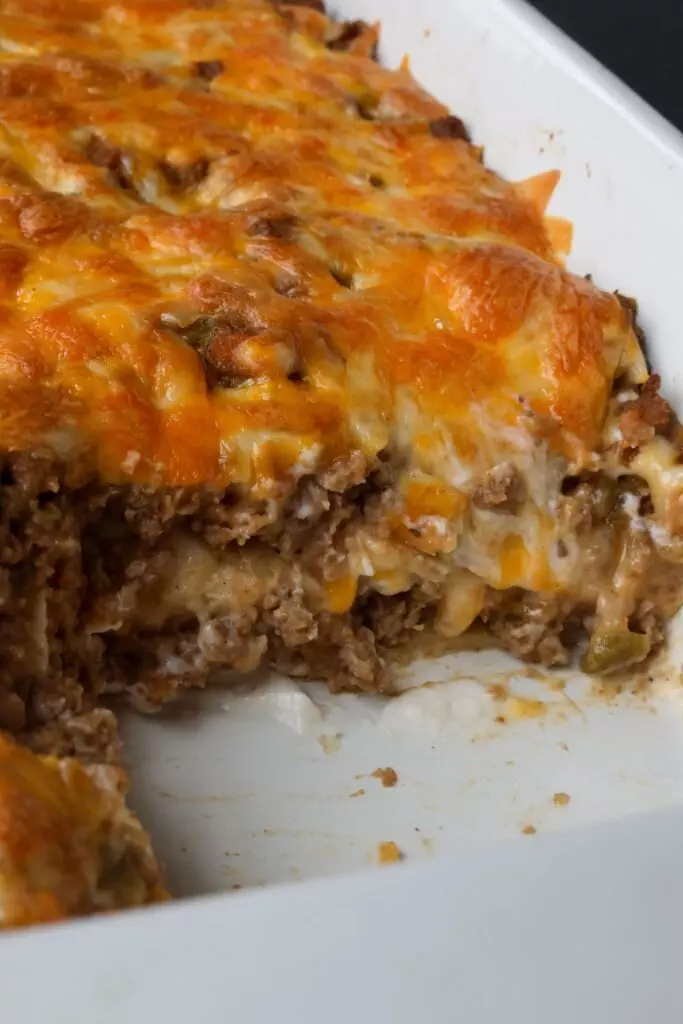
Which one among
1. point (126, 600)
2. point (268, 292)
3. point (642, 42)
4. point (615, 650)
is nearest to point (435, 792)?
point (615, 650)

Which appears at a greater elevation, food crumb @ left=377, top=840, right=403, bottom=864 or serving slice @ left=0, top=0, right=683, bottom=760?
serving slice @ left=0, top=0, right=683, bottom=760

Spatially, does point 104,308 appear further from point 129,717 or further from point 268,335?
point 129,717

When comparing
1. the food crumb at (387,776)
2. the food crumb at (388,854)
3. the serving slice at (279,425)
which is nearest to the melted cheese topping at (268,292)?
the serving slice at (279,425)

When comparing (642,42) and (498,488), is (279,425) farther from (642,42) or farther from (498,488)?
(642,42)

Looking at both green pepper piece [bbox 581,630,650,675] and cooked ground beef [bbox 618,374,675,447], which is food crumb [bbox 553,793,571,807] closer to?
green pepper piece [bbox 581,630,650,675]

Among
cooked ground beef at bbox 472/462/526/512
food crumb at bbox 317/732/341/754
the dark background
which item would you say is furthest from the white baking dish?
the dark background

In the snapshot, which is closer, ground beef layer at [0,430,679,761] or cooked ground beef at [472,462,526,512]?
ground beef layer at [0,430,679,761]
